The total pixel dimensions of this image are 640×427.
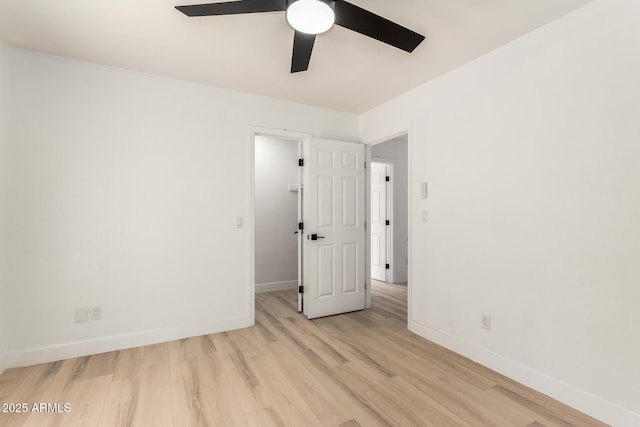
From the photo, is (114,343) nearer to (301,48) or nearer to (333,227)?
(333,227)

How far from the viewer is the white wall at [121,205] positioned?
2426 mm

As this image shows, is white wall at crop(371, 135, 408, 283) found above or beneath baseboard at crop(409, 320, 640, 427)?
above

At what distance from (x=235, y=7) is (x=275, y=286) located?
160 inches

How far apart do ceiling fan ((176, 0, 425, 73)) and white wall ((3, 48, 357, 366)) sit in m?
1.64

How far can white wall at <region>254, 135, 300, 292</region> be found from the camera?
4.77 metres

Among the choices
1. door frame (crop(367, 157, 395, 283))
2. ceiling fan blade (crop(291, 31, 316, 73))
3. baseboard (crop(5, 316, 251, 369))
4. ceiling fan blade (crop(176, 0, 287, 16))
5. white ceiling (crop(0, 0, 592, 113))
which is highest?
white ceiling (crop(0, 0, 592, 113))

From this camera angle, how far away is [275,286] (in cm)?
485

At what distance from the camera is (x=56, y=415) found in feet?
5.95

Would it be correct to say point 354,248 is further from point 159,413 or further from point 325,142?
point 159,413

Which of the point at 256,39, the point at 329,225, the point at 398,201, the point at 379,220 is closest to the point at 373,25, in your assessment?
the point at 256,39

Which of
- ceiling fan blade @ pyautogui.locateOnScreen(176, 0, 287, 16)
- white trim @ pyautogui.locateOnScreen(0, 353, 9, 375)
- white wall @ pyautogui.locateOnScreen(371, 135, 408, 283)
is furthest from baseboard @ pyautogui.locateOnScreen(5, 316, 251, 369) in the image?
white wall @ pyautogui.locateOnScreen(371, 135, 408, 283)

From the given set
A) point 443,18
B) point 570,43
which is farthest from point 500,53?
point 443,18

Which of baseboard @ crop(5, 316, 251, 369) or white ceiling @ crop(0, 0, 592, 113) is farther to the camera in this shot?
baseboard @ crop(5, 316, 251, 369)

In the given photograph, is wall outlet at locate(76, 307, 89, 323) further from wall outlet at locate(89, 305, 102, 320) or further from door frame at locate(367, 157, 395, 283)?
door frame at locate(367, 157, 395, 283)
